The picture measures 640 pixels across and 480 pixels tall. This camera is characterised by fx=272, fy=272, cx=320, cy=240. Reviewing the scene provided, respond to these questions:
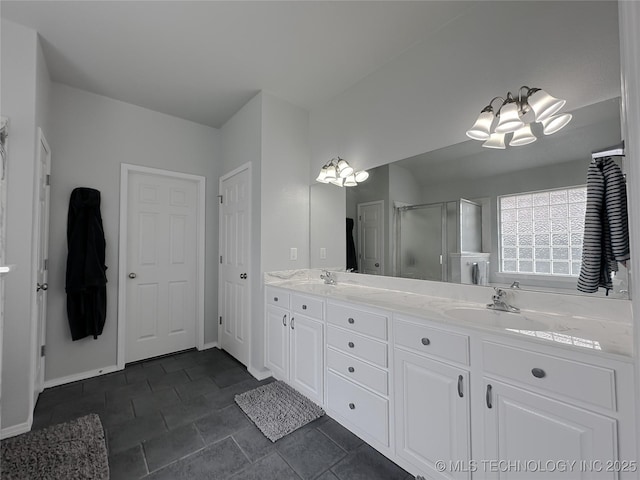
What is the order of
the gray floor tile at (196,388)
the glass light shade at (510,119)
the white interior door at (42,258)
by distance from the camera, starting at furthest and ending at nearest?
the gray floor tile at (196,388) < the white interior door at (42,258) < the glass light shade at (510,119)

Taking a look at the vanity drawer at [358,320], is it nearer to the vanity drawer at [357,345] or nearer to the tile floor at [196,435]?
the vanity drawer at [357,345]

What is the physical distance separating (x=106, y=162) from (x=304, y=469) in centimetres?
308

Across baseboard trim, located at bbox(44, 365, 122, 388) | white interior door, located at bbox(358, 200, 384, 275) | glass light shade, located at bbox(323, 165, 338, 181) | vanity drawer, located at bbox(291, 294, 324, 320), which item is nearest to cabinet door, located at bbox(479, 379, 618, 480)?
vanity drawer, located at bbox(291, 294, 324, 320)

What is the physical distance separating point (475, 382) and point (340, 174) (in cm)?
188

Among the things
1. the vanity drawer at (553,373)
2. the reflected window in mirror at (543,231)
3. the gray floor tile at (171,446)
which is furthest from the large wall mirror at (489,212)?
the gray floor tile at (171,446)

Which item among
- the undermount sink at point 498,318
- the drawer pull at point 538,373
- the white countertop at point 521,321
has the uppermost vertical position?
the white countertop at point 521,321

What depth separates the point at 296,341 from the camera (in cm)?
215

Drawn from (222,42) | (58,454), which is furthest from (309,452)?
(222,42)

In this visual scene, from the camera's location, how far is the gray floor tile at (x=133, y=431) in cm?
170

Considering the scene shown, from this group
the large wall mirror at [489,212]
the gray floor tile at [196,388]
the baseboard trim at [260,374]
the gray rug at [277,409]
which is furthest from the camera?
the baseboard trim at [260,374]

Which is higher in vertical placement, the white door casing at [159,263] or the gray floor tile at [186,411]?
the white door casing at [159,263]

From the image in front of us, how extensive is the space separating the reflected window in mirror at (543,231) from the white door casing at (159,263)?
299 centimetres

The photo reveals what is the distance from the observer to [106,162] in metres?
2.67

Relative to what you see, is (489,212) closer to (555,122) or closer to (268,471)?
(555,122)
